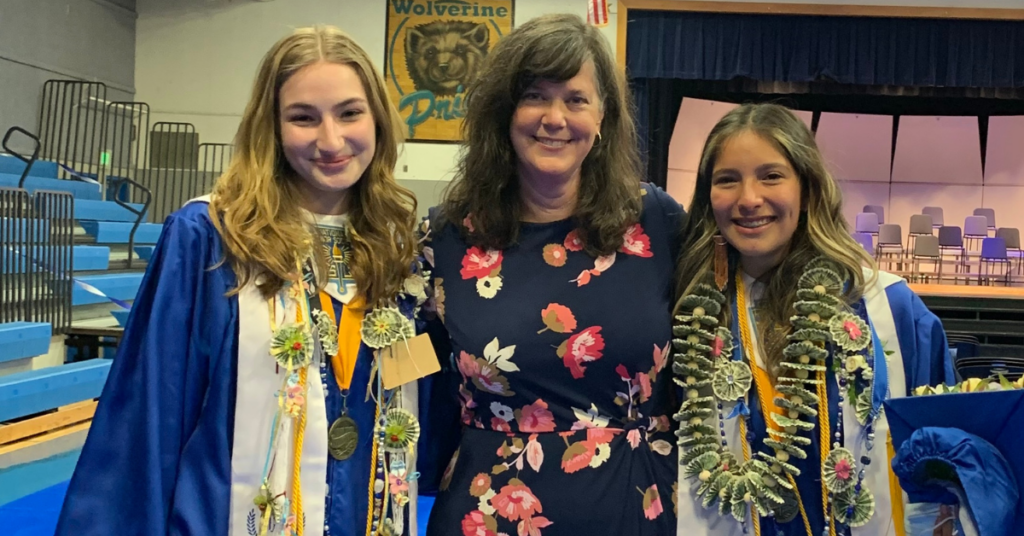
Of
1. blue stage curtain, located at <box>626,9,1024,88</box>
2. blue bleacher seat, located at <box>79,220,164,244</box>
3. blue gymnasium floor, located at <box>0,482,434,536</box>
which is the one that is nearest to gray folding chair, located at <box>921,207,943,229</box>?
blue stage curtain, located at <box>626,9,1024,88</box>

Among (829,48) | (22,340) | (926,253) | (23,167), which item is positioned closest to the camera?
(22,340)

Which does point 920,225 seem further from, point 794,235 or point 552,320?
point 552,320

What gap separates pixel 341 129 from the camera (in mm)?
1446

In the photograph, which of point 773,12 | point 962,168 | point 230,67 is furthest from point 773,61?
point 230,67

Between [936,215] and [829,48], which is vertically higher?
[829,48]

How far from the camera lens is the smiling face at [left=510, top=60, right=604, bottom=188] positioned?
1544mm

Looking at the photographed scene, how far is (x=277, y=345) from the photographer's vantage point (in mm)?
1370

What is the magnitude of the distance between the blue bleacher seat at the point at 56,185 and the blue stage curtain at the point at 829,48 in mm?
5757

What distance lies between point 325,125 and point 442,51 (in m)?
7.78

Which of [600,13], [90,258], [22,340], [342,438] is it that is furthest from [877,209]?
[342,438]

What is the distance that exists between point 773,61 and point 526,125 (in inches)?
316

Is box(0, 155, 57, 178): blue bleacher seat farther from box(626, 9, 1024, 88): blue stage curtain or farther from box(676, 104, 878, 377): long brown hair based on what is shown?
box(676, 104, 878, 377): long brown hair

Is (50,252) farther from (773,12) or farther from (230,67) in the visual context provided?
(773,12)

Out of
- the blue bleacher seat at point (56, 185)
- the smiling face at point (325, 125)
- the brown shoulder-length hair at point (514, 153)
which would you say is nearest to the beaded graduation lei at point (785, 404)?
the brown shoulder-length hair at point (514, 153)
